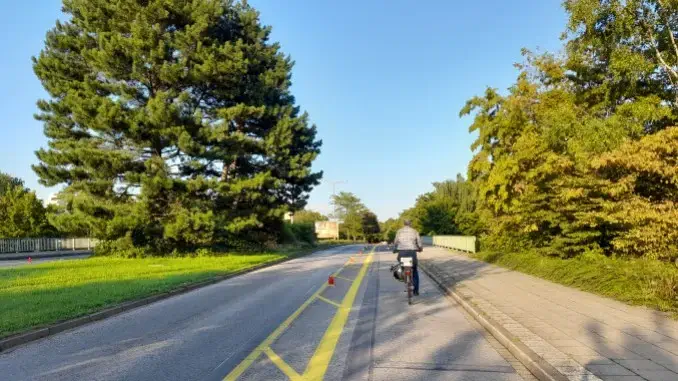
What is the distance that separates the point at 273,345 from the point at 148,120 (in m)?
22.2

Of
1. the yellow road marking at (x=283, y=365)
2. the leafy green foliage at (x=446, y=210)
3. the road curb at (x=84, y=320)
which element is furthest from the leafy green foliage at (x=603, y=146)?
the leafy green foliage at (x=446, y=210)

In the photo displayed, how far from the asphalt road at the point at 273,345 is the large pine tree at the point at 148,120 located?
55.5 ft

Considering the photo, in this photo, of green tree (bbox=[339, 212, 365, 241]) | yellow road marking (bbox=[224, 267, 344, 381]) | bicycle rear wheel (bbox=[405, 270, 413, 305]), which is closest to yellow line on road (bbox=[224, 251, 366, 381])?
yellow road marking (bbox=[224, 267, 344, 381])

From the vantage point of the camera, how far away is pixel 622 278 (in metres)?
11.2

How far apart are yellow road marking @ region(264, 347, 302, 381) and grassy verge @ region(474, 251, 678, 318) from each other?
6537mm

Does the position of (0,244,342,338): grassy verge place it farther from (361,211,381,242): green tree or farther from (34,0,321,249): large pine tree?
(361,211,381,242): green tree

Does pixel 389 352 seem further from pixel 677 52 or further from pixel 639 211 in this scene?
pixel 677 52

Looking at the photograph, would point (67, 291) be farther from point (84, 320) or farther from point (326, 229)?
point (326, 229)

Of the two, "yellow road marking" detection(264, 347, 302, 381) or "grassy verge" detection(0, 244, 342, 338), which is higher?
"grassy verge" detection(0, 244, 342, 338)

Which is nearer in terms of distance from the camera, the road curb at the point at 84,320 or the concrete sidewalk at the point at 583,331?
the concrete sidewalk at the point at 583,331

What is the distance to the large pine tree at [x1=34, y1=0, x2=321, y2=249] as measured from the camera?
2712 cm

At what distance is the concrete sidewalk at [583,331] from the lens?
5.60m

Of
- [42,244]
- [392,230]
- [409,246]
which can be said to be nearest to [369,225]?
[392,230]

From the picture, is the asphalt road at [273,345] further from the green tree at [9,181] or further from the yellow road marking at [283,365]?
the green tree at [9,181]
